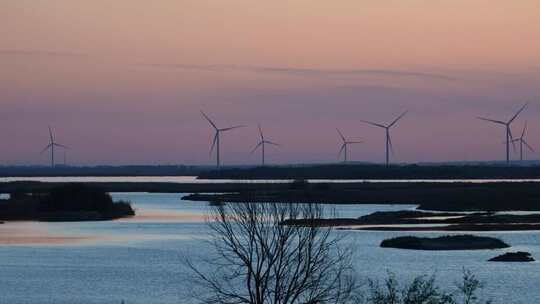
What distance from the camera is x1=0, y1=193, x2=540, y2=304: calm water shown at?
41.3 metres

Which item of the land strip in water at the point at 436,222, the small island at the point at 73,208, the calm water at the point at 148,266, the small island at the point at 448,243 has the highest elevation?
the small island at the point at 73,208

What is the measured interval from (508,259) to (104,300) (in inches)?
726

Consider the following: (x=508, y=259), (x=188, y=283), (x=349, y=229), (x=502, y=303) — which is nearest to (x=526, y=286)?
(x=502, y=303)

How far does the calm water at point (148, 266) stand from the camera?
4131 cm

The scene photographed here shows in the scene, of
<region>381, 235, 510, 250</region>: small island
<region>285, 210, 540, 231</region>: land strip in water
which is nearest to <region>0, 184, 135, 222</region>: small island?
<region>285, 210, 540, 231</region>: land strip in water

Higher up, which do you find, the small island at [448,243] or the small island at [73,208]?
the small island at [73,208]

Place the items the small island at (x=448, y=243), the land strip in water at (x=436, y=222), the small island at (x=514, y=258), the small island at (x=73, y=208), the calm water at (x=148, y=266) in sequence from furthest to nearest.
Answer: the small island at (x=73, y=208)
the land strip in water at (x=436, y=222)
the small island at (x=448, y=243)
the small island at (x=514, y=258)
the calm water at (x=148, y=266)

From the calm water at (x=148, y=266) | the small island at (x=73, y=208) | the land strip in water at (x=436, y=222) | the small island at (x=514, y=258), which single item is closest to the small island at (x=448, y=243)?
the calm water at (x=148, y=266)

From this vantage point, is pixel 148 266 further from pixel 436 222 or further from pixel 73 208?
pixel 73 208

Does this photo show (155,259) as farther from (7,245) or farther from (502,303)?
(502,303)

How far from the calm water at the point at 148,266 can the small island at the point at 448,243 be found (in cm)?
106

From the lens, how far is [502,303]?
123 ft

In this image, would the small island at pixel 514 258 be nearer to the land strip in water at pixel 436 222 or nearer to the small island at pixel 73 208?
the land strip in water at pixel 436 222

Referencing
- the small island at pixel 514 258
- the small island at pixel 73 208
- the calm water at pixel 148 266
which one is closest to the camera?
the calm water at pixel 148 266
